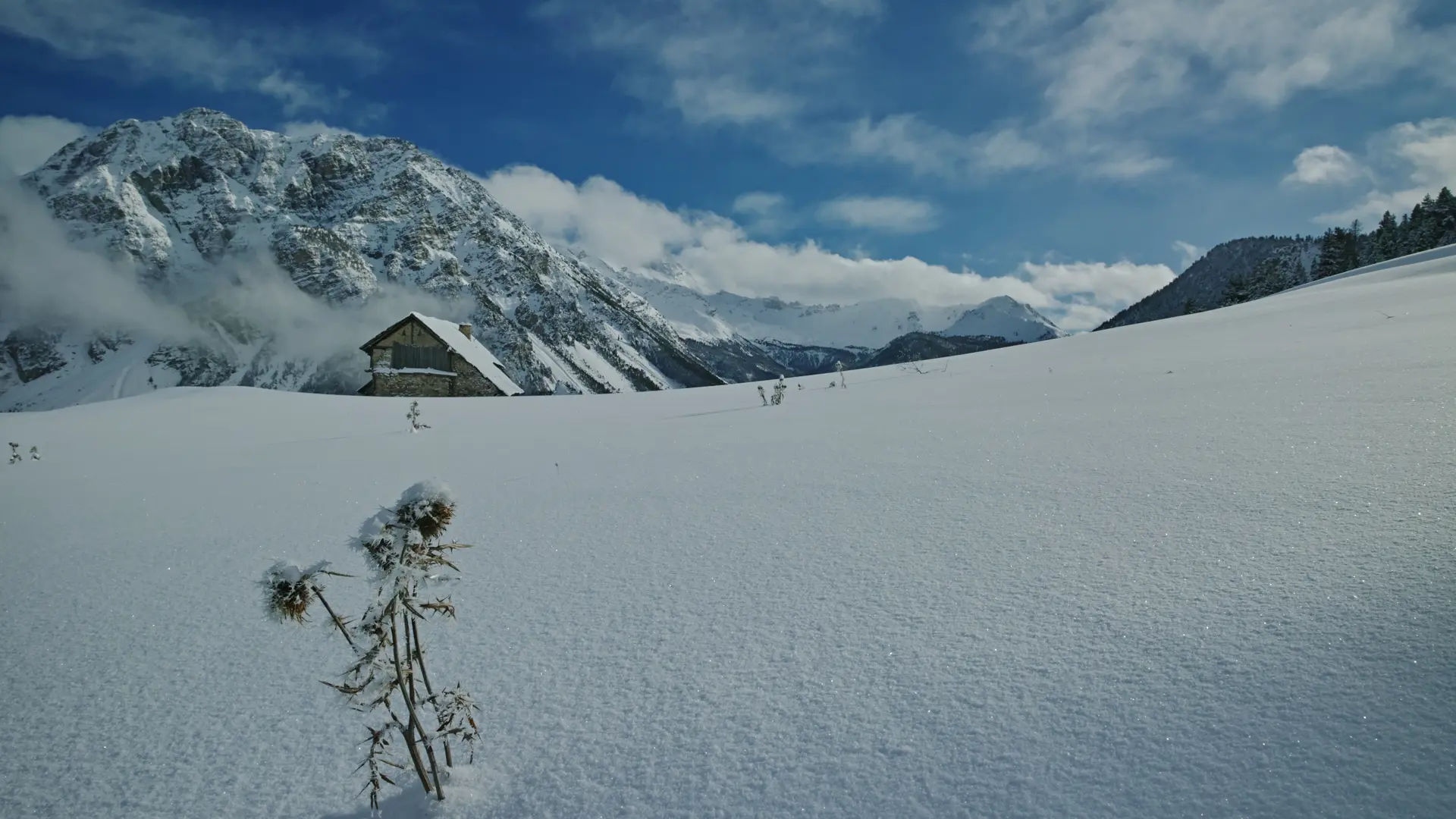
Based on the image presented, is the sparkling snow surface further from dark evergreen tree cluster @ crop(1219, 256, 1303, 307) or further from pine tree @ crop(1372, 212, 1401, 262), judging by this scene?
pine tree @ crop(1372, 212, 1401, 262)

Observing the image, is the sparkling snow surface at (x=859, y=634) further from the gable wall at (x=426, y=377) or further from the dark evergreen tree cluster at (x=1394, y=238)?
the dark evergreen tree cluster at (x=1394, y=238)

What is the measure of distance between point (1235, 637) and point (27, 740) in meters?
3.81

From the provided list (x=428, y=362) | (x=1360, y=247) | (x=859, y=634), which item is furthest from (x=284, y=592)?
(x=1360, y=247)

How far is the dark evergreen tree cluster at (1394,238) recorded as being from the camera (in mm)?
52062

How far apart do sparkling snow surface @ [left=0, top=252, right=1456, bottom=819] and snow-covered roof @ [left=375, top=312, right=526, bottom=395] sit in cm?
3729

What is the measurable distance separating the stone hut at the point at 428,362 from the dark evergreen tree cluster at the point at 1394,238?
6763 cm

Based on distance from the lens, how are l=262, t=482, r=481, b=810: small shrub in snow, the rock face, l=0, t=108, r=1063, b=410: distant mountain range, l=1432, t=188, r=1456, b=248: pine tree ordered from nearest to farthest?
l=262, t=482, r=481, b=810: small shrub in snow, l=1432, t=188, r=1456, b=248: pine tree, the rock face, l=0, t=108, r=1063, b=410: distant mountain range

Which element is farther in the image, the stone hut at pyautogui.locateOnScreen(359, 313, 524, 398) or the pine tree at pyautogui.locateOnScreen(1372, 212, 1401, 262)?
the pine tree at pyautogui.locateOnScreen(1372, 212, 1401, 262)

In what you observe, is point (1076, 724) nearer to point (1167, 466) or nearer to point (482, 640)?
point (482, 640)

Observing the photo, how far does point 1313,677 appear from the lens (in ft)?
5.34

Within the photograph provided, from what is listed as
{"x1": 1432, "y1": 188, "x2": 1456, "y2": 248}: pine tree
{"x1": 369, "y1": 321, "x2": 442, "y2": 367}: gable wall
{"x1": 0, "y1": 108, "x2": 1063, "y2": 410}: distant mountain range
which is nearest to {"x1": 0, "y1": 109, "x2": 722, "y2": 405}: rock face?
{"x1": 0, "y1": 108, "x2": 1063, "y2": 410}: distant mountain range

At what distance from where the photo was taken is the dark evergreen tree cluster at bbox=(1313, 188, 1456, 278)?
52.1m

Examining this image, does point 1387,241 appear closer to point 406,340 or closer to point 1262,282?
point 1262,282

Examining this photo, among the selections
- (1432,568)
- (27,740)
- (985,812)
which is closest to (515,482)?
(27,740)
